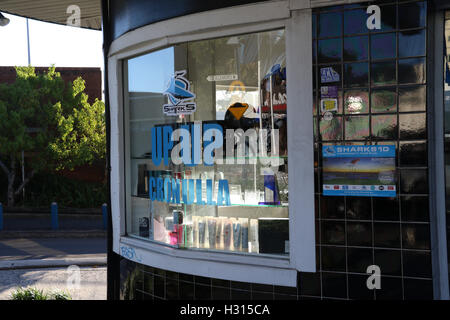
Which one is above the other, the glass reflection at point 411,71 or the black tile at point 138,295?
the glass reflection at point 411,71

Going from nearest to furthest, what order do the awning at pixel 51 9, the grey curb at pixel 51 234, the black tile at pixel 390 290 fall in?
the black tile at pixel 390 290 < the awning at pixel 51 9 < the grey curb at pixel 51 234

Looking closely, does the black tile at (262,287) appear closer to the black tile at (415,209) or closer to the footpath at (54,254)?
the black tile at (415,209)

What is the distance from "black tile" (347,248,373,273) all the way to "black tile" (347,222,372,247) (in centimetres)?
6

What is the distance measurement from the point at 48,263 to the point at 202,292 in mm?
A: 7854

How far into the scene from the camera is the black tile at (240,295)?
4.95 m

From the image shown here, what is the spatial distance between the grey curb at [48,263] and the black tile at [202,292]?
7.18 metres

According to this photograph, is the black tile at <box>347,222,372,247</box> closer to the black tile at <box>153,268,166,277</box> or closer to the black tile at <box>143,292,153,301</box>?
the black tile at <box>153,268,166,277</box>

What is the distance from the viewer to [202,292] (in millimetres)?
5234

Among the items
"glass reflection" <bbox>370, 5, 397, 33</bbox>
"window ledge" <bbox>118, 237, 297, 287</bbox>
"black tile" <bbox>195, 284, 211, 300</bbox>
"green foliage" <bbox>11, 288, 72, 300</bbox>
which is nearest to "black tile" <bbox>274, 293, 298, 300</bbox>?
"window ledge" <bbox>118, 237, 297, 287</bbox>

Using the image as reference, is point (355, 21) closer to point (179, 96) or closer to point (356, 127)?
point (356, 127)

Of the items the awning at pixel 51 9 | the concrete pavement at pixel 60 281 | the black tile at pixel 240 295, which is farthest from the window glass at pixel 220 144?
the concrete pavement at pixel 60 281

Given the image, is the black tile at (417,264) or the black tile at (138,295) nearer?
the black tile at (417,264)

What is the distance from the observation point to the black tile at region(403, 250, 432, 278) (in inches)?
166
